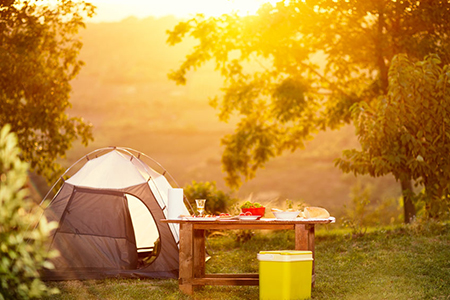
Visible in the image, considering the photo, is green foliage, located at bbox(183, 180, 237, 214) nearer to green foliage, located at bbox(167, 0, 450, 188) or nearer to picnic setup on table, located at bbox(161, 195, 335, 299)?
green foliage, located at bbox(167, 0, 450, 188)

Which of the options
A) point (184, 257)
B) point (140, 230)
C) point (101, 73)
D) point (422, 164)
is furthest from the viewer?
point (101, 73)

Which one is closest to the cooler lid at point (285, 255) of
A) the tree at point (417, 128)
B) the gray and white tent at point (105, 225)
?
the gray and white tent at point (105, 225)

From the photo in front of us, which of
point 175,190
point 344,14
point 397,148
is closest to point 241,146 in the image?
point 344,14

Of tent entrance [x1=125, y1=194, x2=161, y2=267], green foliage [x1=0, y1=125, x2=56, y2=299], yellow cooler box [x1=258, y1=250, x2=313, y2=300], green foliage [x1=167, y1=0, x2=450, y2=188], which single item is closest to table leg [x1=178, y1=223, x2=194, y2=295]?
yellow cooler box [x1=258, y1=250, x2=313, y2=300]

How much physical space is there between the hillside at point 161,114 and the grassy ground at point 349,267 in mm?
15524

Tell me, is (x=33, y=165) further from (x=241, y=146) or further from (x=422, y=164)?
(x=422, y=164)

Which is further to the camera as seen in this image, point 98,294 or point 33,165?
point 33,165

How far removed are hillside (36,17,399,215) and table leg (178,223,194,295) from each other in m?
19.3

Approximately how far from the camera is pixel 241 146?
1320 centimetres

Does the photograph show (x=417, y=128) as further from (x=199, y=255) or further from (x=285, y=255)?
(x=285, y=255)

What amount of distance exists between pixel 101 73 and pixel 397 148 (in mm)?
23562

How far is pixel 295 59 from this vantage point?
1301 cm

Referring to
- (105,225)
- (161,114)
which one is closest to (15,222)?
(105,225)

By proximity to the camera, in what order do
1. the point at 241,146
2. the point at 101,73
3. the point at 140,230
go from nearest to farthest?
the point at 140,230, the point at 241,146, the point at 101,73
